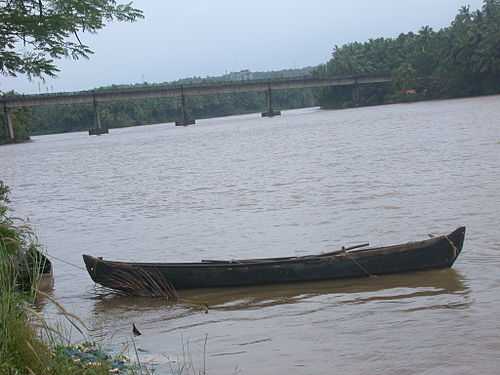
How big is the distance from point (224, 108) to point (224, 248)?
16385 centimetres

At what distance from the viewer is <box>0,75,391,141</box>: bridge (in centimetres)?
10669

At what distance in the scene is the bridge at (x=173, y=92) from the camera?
107 metres

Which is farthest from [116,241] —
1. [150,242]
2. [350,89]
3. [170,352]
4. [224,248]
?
[350,89]

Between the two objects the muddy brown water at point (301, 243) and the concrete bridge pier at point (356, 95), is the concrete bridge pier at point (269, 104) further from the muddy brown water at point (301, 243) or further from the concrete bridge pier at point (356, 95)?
the muddy brown water at point (301, 243)

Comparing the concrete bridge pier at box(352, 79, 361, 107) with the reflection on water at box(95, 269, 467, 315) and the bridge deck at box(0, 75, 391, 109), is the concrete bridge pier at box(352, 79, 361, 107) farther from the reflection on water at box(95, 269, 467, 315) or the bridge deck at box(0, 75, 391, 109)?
the reflection on water at box(95, 269, 467, 315)

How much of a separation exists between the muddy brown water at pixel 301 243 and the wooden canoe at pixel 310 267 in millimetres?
192

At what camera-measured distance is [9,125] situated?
110 metres

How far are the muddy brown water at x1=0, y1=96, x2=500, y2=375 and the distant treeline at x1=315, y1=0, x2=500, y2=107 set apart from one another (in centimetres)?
6133

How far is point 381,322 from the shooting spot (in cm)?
1127

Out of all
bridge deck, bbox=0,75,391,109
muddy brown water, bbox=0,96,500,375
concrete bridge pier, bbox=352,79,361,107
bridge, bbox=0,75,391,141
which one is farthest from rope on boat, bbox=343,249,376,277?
concrete bridge pier, bbox=352,79,361,107

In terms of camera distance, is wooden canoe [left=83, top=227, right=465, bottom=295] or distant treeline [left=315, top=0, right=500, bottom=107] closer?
wooden canoe [left=83, top=227, right=465, bottom=295]

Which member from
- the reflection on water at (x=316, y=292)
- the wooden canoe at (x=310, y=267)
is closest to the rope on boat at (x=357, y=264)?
the wooden canoe at (x=310, y=267)

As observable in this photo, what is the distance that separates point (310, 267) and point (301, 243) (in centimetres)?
509

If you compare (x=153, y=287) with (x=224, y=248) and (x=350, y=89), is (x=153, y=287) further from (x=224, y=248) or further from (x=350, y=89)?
(x=350, y=89)
